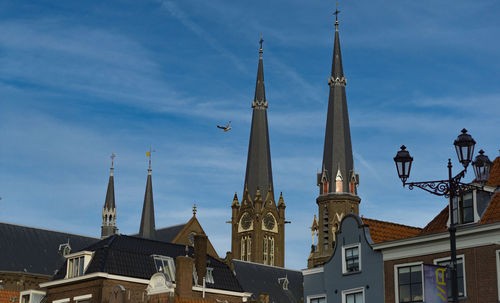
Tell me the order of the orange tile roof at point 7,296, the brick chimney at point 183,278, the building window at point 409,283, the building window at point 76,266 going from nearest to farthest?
the building window at point 409,283, the brick chimney at point 183,278, the building window at point 76,266, the orange tile roof at point 7,296

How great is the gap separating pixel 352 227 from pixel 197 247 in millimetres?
17447

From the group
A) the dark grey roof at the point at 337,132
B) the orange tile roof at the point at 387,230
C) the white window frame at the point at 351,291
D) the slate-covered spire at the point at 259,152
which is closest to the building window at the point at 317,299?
the white window frame at the point at 351,291

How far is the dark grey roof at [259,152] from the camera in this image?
5453 inches

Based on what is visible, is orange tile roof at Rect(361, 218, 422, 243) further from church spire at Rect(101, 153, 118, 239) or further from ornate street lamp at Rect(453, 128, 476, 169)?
church spire at Rect(101, 153, 118, 239)

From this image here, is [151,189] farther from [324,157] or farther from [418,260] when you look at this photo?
[418,260]

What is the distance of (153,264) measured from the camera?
5453cm

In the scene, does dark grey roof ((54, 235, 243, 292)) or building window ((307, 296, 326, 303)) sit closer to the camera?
building window ((307, 296, 326, 303))

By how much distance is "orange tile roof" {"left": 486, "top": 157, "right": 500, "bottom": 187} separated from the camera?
36675 mm

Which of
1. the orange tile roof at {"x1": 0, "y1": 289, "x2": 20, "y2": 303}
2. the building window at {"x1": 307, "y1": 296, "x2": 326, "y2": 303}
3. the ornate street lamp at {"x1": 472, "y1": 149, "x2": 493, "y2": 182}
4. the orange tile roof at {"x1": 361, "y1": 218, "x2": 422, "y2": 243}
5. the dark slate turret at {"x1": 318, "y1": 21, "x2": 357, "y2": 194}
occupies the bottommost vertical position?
the building window at {"x1": 307, "y1": 296, "x2": 326, "y2": 303}

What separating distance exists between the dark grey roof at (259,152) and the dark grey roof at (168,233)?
30.5 m

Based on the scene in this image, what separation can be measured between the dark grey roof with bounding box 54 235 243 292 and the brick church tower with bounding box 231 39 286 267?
71408 mm

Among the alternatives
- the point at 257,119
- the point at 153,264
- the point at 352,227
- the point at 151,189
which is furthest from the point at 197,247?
the point at 257,119

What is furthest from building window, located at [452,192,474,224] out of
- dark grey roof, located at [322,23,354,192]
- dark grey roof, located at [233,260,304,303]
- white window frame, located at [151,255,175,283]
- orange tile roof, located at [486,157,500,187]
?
dark grey roof, located at [322,23,354,192]

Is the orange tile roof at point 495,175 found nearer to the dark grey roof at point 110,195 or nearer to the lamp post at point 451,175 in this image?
the lamp post at point 451,175
